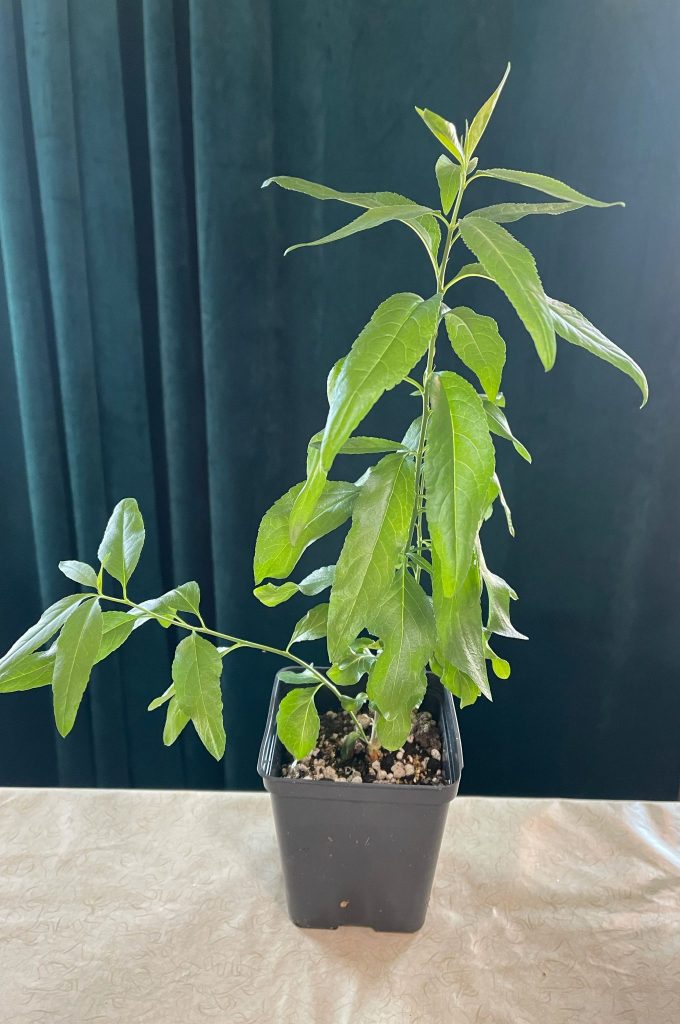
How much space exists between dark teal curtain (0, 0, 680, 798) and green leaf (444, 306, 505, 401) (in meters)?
0.51

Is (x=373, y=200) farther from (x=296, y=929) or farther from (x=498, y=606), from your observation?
(x=296, y=929)

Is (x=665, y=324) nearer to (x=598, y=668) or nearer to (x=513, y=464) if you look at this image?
(x=513, y=464)

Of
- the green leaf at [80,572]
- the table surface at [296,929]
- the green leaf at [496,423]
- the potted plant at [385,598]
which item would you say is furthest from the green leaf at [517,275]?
the table surface at [296,929]

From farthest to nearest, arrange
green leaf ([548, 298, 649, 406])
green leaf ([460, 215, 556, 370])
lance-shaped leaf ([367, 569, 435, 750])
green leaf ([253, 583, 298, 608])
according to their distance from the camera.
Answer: green leaf ([253, 583, 298, 608]), lance-shaped leaf ([367, 569, 435, 750]), green leaf ([548, 298, 649, 406]), green leaf ([460, 215, 556, 370])

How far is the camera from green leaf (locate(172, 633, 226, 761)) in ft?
2.45

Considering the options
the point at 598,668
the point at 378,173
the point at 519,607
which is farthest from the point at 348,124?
the point at 598,668

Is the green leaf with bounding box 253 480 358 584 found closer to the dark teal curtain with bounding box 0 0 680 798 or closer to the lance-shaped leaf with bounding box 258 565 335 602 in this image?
the lance-shaped leaf with bounding box 258 565 335 602

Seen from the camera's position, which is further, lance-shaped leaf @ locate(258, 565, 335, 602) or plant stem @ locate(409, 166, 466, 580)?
lance-shaped leaf @ locate(258, 565, 335, 602)

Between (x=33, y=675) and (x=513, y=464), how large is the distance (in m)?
0.78

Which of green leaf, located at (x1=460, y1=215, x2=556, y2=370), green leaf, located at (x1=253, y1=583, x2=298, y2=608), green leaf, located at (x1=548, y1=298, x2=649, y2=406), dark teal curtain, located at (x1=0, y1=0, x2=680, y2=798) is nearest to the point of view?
green leaf, located at (x1=460, y1=215, x2=556, y2=370)

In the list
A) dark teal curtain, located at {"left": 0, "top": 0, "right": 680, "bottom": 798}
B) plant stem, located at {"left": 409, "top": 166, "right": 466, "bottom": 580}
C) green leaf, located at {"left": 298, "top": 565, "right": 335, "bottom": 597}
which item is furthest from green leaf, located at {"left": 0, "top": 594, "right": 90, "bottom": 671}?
dark teal curtain, located at {"left": 0, "top": 0, "right": 680, "bottom": 798}

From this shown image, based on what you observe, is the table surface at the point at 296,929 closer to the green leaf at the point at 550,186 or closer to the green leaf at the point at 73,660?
the green leaf at the point at 73,660

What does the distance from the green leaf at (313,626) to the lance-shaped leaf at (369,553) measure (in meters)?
0.15

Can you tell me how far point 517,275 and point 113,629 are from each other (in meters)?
0.52
